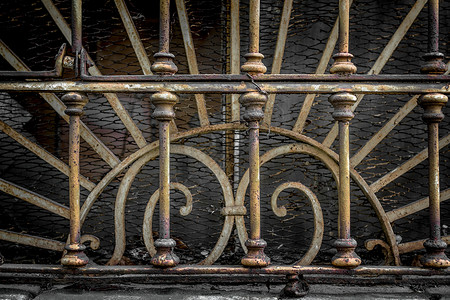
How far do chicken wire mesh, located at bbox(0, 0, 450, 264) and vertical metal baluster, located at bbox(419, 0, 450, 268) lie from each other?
742mm

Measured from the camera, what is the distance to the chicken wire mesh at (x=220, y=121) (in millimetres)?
2268

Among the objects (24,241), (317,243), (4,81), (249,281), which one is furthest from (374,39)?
(24,241)

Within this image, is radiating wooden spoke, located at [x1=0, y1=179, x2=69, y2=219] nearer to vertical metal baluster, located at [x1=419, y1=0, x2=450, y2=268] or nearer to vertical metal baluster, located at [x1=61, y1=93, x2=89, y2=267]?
vertical metal baluster, located at [x1=61, y1=93, x2=89, y2=267]

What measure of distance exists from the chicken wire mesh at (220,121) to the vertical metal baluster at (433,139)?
29.2 inches

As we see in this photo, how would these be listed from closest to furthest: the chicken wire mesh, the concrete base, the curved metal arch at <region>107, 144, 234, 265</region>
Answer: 1. the concrete base
2. the curved metal arch at <region>107, 144, 234, 265</region>
3. the chicken wire mesh

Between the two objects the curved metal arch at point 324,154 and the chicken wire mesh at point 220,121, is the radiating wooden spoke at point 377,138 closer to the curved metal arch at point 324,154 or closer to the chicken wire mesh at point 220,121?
the curved metal arch at point 324,154

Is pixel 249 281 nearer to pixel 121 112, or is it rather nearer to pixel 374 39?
pixel 121 112

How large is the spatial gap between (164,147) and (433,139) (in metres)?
1.03

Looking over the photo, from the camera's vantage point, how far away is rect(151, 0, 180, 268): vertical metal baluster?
4.73 feet

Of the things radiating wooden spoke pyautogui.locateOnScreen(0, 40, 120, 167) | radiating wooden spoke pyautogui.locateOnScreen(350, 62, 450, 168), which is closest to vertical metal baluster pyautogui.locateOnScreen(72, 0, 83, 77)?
radiating wooden spoke pyautogui.locateOnScreen(0, 40, 120, 167)

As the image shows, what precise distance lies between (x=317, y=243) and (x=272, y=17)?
1.42 metres

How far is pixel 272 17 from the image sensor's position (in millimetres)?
2385

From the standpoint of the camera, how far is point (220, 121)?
2.38 meters

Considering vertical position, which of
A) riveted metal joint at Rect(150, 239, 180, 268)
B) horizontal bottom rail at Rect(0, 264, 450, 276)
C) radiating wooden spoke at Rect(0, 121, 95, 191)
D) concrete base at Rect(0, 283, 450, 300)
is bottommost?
concrete base at Rect(0, 283, 450, 300)
